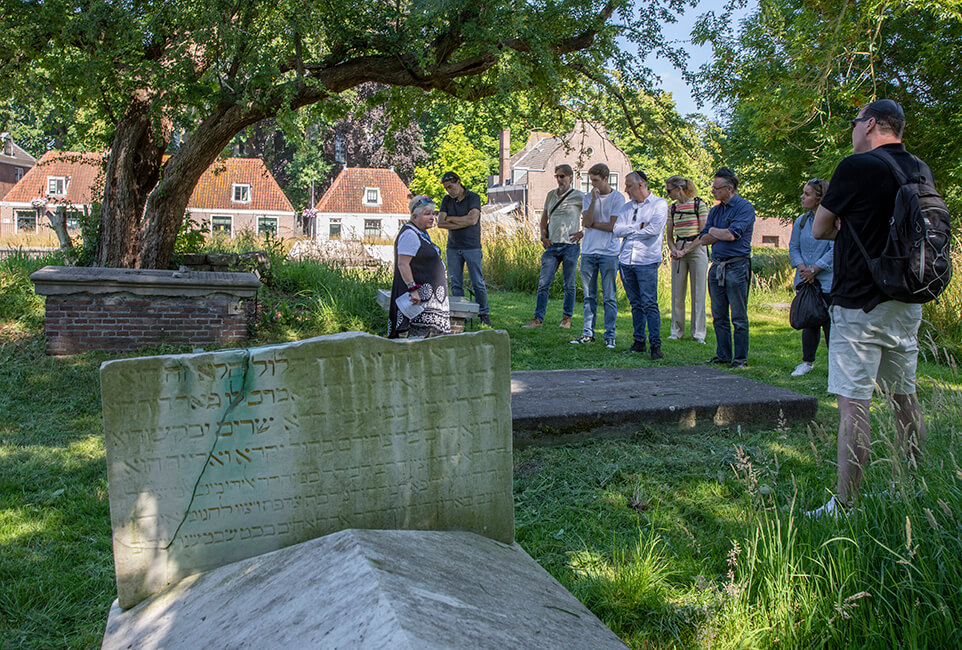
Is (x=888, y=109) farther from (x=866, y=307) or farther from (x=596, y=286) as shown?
(x=596, y=286)

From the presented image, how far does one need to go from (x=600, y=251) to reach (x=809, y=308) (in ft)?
8.92

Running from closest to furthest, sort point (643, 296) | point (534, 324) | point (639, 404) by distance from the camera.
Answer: point (639, 404), point (643, 296), point (534, 324)

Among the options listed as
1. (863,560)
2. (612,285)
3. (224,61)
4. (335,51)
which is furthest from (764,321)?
(863,560)

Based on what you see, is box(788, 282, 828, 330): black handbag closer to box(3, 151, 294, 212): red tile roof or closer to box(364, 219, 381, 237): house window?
box(3, 151, 294, 212): red tile roof

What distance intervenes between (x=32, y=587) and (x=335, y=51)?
7.45 metres

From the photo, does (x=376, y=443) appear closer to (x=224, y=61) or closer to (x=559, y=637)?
(x=559, y=637)

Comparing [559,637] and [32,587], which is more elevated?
[559,637]

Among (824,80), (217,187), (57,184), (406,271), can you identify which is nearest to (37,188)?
(57,184)

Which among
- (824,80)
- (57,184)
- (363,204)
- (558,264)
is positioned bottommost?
(558,264)

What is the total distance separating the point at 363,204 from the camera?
174 feet

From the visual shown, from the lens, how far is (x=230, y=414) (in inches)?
109

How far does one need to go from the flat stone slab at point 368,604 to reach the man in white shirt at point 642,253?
546 cm

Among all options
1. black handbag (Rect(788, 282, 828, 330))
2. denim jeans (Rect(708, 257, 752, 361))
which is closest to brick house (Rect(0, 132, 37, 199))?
denim jeans (Rect(708, 257, 752, 361))

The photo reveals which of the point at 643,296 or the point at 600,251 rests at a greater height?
the point at 600,251
